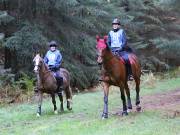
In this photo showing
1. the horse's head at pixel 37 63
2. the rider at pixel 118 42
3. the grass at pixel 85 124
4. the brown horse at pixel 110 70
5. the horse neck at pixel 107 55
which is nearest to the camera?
the grass at pixel 85 124

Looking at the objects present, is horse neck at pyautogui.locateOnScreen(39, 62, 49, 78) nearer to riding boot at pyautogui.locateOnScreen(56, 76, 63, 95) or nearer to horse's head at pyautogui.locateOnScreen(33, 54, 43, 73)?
horse's head at pyautogui.locateOnScreen(33, 54, 43, 73)

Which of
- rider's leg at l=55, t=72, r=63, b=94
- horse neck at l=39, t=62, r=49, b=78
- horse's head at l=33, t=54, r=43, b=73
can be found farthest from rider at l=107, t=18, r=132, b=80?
rider's leg at l=55, t=72, r=63, b=94

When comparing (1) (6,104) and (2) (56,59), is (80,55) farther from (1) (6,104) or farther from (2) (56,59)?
(2) (56,59)

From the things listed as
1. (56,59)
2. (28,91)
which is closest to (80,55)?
(28,91)

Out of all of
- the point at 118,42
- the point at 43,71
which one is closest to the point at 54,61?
the point at 43,71

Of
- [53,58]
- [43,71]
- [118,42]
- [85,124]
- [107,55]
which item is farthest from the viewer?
[53,58]

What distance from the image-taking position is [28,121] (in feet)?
47.1

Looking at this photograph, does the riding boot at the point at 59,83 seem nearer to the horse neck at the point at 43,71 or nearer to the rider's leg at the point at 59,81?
the rider's leg at the point at 59,81

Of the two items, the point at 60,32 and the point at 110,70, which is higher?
the point at 60,32

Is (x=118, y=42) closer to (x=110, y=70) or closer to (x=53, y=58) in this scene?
(x=110, y=70)

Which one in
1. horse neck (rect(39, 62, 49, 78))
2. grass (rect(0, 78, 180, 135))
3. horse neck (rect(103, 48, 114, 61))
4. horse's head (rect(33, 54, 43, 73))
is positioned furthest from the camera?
horse neck (rect(39, 62, 49, 78))

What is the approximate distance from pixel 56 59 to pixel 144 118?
465 centimetres

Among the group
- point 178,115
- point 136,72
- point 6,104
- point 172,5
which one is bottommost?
point 6,104

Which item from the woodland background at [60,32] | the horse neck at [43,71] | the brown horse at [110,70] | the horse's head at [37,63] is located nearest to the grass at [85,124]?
the brown horse at [110,70]
